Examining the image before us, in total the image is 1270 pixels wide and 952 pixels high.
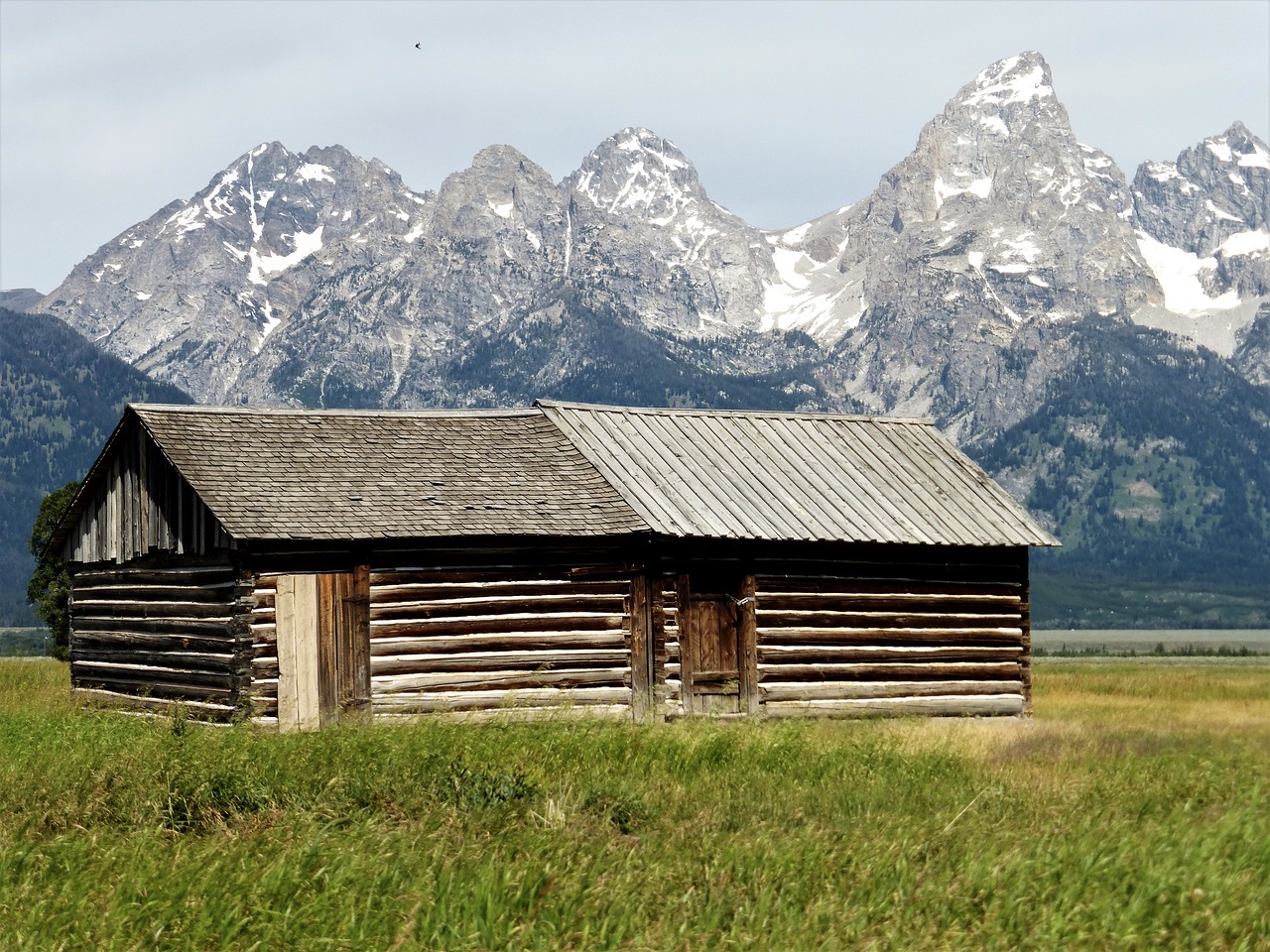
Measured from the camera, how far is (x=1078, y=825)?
1145 cm

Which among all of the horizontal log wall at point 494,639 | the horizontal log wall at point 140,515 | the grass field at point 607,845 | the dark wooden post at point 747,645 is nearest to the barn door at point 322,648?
the horizontal log wall at point 494,639

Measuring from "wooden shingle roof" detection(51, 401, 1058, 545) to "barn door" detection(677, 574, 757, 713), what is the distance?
1111 mm

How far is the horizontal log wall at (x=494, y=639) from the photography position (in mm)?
24094

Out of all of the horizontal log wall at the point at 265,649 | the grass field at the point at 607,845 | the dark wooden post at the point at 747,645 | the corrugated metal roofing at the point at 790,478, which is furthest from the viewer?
the corrugated metal roofing at the point at 790,478

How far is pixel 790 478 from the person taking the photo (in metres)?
28.8

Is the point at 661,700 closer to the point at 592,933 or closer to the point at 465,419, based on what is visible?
the point at 465,419

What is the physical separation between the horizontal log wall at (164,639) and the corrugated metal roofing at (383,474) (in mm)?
1296

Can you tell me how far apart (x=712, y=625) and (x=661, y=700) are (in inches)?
67.1

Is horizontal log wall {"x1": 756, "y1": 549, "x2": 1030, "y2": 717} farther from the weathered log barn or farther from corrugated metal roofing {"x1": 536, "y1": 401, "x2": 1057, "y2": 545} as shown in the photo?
corrugated metal roofing {"x1": 536, "y1": 401, "x2": 1057, "y2": 545}

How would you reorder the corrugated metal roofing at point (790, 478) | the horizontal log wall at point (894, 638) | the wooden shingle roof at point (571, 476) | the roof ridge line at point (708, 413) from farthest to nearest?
the roof ridge line at point (708, 413)
the horizontal log wall at point (894, 638)
the corrugated metal roofing at point (790, 478)
the wooden shingle roof at point (571, 476)

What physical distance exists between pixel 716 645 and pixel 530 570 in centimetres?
336

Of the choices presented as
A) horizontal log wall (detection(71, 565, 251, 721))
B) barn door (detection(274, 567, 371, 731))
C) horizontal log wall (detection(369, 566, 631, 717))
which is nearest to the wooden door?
horizontal log wall (detection(369, 566, 631, 717))

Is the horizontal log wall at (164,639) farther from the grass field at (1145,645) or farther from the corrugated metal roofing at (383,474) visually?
the grass field at (1145,645)

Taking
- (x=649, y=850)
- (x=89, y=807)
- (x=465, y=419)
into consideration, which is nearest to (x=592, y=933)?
(x=649, y=850)
